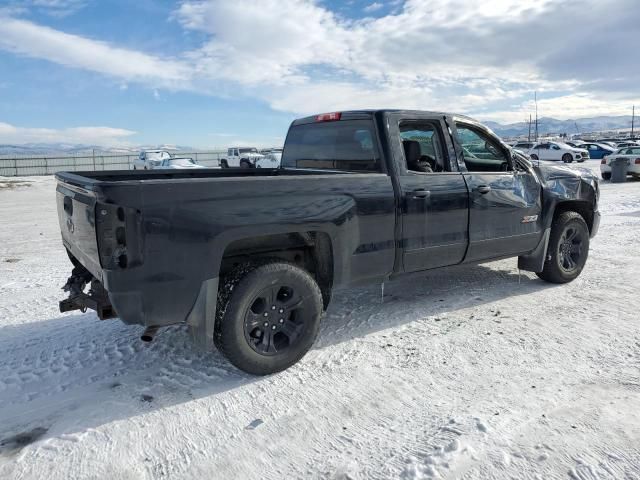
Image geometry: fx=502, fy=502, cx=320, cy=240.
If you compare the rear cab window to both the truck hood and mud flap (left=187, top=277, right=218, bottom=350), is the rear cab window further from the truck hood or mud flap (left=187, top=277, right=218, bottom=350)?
Answer: the truck hood

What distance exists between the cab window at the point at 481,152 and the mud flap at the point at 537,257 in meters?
0.93

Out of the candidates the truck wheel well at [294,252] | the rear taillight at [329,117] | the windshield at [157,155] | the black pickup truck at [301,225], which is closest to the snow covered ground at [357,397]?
the black pickup truck at [301,225]

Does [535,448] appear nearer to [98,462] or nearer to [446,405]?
[446,405]

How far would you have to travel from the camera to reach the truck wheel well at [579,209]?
5739mm

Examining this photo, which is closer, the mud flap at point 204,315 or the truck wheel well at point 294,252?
the mud flap at point 204,315

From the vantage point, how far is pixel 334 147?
4.75m

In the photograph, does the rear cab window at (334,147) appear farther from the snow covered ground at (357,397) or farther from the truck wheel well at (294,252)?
the snow covered ground at (357,397)

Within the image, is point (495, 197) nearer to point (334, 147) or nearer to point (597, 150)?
point (334, 147)

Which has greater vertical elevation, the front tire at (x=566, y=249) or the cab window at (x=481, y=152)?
the cab window at (x=481, y=152)

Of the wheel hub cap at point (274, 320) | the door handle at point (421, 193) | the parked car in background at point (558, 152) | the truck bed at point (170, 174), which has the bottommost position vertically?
the wheel hub cap at point (274, 320)

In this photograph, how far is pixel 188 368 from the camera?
3787 mm

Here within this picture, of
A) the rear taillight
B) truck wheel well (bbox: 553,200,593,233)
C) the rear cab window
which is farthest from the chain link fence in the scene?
truck wheel well (bbox: 553,200,593,233)

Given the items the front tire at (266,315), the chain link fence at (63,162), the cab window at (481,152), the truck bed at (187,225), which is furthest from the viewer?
the chain link fence at (63,162)

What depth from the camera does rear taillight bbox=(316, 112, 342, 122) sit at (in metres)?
4.73
